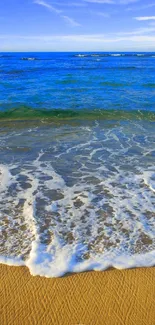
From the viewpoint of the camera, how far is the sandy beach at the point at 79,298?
3402 millimetres

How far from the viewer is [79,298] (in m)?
3.65

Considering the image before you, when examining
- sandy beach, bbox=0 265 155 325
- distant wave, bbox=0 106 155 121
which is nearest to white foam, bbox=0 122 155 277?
sandy beach, bbox=0 265 155 325

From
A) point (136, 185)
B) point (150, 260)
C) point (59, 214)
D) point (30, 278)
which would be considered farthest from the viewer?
point (136, 185)

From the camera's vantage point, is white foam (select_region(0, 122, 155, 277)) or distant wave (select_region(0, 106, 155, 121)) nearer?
white foam (select_region(0, 122, 155, 277))

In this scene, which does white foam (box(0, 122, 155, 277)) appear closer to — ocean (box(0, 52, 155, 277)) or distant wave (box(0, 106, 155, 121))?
ocean (box(0, 52, 155, 277))

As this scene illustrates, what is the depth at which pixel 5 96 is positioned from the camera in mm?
19078

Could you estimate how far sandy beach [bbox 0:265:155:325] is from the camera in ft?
11.2

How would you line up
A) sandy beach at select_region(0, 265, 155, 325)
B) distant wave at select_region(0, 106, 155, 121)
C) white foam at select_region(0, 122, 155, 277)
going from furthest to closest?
distant wave at select_region(0, 106, 155, 121), white foam at select_region(0, 122, 155, 277), sandy beach at select_region(0, 265, 155, 325)

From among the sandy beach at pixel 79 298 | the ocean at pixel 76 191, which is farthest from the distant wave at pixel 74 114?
the sandy beach at pixel 79 298

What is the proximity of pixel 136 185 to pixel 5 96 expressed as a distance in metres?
14.4

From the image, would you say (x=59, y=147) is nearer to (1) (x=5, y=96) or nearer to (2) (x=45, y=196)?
(2) (x=45, y=196)

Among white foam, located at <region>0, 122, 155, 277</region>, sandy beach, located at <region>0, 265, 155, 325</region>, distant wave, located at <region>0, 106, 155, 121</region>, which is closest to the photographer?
sandy beach, located at <region>0, 265, 155, 325</region>

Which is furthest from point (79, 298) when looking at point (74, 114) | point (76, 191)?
point (74, 114)

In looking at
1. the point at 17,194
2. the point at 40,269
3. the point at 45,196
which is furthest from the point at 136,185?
the point at 40,269
